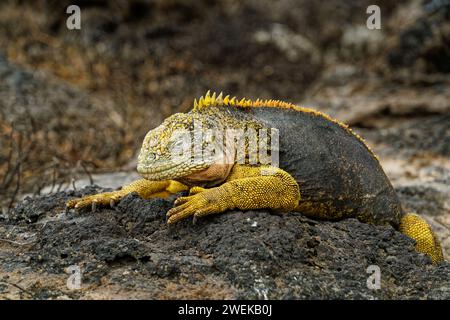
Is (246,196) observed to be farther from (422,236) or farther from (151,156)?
(422,236)

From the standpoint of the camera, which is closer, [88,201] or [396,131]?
[88,201]

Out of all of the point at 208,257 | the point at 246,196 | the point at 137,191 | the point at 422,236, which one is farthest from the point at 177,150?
the point at 422,236

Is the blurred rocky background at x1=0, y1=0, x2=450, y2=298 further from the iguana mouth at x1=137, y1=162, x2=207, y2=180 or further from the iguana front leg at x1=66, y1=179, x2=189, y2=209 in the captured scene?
the iguana mouth at x1=137, y1=162, x2=207, y2=180

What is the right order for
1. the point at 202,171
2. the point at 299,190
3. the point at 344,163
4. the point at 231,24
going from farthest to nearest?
the point at 231,24 → the point at 344,163 → the point at 299,190 → the point at 202,171

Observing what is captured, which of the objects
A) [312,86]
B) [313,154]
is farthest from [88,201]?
[312,86]

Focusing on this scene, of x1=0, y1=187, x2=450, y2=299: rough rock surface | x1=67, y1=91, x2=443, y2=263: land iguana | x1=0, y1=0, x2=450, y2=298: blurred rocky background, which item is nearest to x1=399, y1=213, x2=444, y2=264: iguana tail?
x1=67, y1=91, x2=443, y2=263: land iguana
